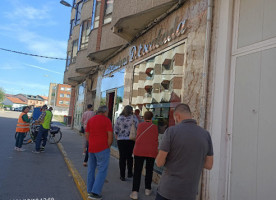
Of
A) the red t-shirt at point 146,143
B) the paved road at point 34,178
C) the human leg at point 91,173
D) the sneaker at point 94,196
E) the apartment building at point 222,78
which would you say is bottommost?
the paved road at point 34,178

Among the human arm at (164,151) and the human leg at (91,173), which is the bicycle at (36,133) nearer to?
the human leg at (91,173)

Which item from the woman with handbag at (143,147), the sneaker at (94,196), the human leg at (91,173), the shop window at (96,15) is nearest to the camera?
the sneaker at (94,196)

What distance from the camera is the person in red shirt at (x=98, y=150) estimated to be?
4.36 metres

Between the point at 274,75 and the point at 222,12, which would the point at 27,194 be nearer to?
the point at 274,75

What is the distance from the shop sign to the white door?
6.69 ft

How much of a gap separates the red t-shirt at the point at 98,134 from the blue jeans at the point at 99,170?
0.12 meters

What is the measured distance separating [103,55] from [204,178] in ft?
27.8

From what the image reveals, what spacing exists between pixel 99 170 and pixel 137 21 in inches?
183

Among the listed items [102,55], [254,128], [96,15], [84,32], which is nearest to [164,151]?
[254,128]

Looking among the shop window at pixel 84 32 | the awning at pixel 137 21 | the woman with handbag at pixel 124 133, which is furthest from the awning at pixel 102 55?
the woman with handbag at pixel 124 133

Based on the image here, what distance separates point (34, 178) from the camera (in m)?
5.66

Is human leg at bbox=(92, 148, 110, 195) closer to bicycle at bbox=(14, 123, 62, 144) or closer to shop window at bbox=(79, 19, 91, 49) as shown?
bicycle at bbox=(14, 123, 62, 144)

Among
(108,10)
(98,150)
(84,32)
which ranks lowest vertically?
(98,150)

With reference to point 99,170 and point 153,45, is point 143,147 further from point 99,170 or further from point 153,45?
point 153,45
